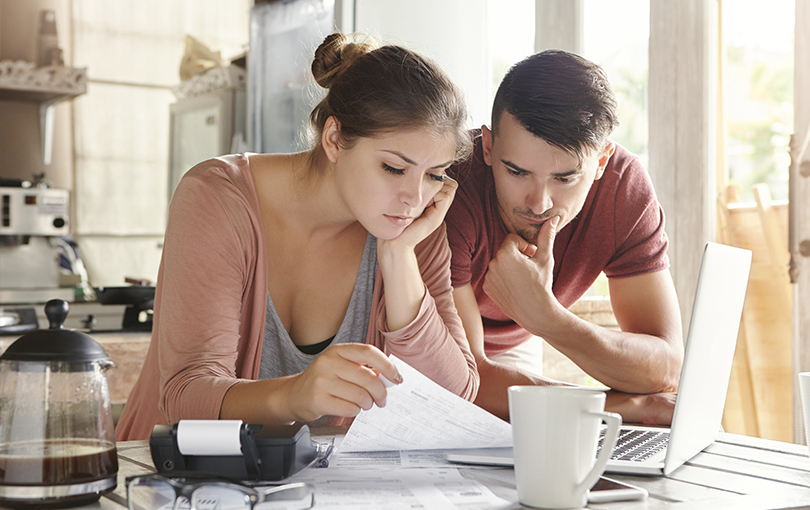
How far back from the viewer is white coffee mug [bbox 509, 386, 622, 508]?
0.69 metres

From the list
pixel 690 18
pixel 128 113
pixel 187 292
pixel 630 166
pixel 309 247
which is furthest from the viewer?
pixel 128 113

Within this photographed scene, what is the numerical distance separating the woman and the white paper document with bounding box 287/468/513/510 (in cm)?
15

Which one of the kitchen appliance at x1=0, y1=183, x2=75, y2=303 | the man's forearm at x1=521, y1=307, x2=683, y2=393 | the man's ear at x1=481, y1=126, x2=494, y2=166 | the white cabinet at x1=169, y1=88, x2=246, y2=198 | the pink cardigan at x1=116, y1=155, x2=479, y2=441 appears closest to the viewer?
the pink cardigan at x1=116, y1=155, x2=479, y2=441

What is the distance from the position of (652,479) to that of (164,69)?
173 inches

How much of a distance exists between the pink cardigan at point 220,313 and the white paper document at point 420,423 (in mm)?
213

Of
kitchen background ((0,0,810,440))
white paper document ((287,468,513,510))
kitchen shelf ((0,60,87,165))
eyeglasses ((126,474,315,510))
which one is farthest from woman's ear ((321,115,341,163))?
kitchen shelf ((0,60,87,165))

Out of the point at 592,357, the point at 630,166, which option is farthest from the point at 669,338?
the point at 630,166

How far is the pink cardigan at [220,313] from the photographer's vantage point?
107cm

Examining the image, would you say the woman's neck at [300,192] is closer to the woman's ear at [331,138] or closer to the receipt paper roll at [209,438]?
the woman's ear at [331,138]

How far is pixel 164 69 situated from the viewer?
4617 mm

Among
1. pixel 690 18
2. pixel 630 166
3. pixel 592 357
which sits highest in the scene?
pixel 690 18

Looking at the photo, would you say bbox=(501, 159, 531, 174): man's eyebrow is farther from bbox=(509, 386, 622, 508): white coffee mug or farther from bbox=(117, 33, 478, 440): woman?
bbox=(509, 386, 622, 508): white coffee mug

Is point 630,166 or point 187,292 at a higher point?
point 630,166

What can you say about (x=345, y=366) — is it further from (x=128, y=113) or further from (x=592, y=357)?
(x=128, y=113)
